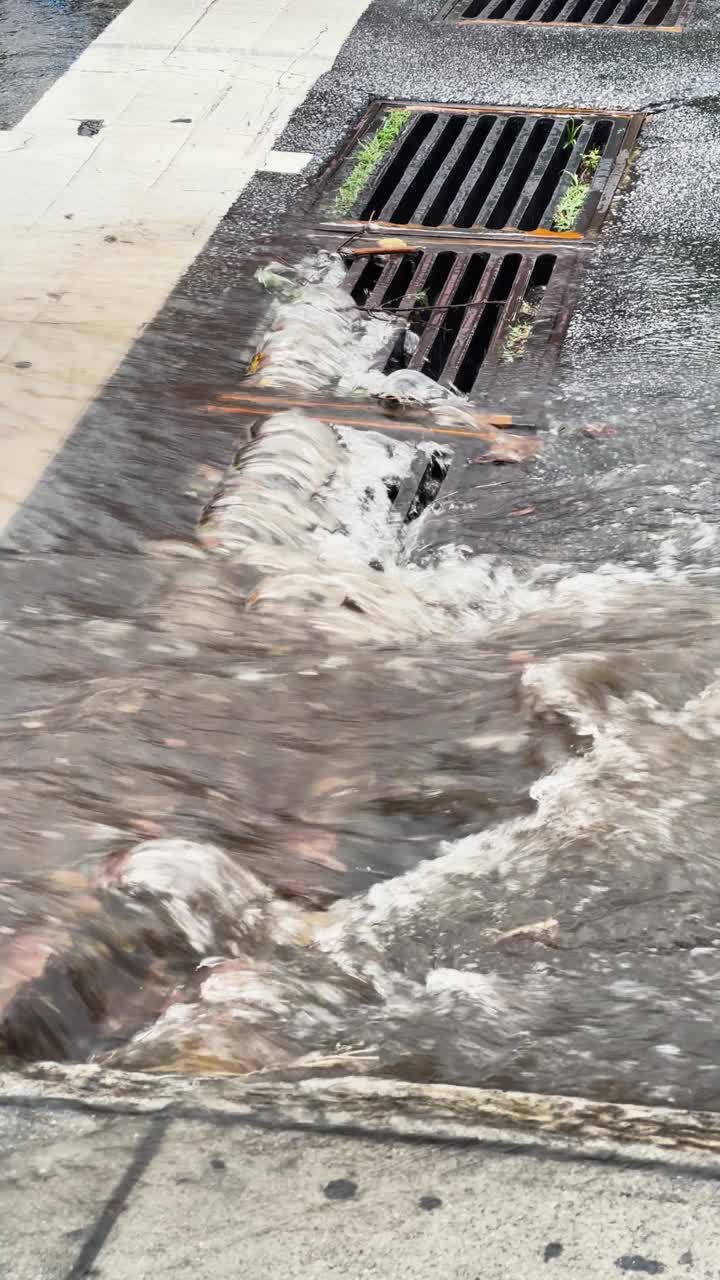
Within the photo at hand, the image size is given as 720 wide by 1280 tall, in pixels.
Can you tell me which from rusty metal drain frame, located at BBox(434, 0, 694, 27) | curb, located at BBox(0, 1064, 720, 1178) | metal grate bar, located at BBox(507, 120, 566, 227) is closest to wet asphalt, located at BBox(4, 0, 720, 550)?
rusty metal drain frame, located at BBox(434, 0, 694, 27)

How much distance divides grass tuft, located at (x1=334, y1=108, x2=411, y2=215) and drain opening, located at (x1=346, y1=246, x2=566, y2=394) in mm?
508

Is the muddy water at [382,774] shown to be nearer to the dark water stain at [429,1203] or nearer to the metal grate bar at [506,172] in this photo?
the dark water stain at [429,1203]

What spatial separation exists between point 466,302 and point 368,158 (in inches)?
48.8

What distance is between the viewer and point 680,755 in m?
2.98

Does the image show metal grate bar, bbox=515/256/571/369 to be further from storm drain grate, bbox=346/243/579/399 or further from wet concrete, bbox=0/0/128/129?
wet concrete, bbox=0/0/128/129

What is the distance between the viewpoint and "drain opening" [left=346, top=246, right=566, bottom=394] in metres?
4.81

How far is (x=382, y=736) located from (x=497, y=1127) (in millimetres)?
1376

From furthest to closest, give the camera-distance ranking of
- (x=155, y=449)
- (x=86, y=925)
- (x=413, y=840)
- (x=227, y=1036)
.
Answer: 1. (x=155, y=449)
2. (x=413, y=840)
3. (x=86, y=925)
4. (x=227, y=1036)

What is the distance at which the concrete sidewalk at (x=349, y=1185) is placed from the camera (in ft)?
5.46

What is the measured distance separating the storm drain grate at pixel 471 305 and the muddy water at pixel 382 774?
15.7 inches

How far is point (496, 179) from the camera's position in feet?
19.2

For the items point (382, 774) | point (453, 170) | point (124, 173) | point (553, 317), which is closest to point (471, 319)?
point (553, 317)

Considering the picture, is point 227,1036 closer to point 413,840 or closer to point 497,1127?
point 497,1127

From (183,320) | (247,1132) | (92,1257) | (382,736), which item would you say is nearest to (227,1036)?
(247,1132)
